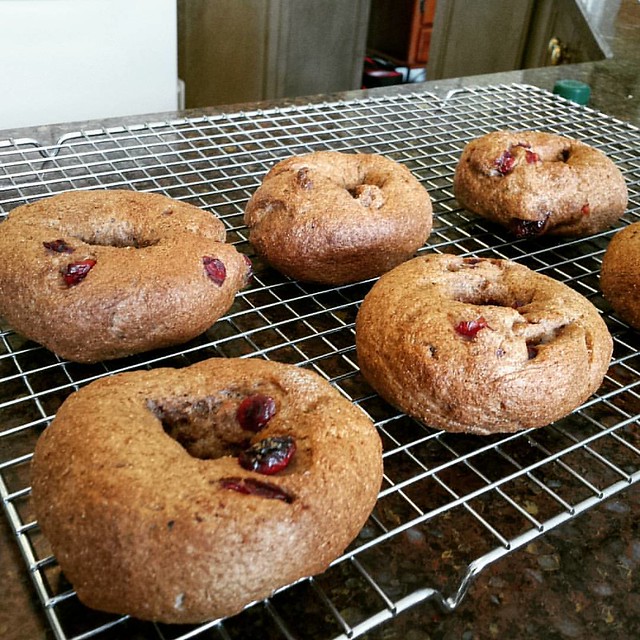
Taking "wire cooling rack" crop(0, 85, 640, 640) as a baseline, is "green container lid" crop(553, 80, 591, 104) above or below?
above

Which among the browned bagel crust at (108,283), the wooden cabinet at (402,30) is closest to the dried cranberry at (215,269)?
the browned bagel crust at (108,283)

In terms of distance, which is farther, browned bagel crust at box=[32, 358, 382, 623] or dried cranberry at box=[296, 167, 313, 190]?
dried cranberry at box=[296, 167, 313, 190]

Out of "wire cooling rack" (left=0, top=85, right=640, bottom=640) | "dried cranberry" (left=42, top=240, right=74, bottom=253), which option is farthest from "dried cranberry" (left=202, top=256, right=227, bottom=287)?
"dried cranberry" (left=42, top=240, right=74, bottom=253)

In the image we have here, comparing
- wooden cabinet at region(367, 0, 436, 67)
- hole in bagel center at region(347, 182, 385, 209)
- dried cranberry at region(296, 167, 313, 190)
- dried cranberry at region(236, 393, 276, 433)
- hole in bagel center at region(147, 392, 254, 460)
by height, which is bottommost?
wooden cabinet at region(367, 0, 436, 67)

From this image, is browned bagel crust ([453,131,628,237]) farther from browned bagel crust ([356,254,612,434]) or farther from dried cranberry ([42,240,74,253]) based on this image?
dried cranberry ([42,240,74,253])

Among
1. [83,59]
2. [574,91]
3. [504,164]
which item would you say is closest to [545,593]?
[504,164]

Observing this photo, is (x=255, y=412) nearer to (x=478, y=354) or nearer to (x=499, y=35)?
(x=478, y=354)

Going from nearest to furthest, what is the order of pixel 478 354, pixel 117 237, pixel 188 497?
pixel 188 497 → pixel 478 354 → pixel 117 237
